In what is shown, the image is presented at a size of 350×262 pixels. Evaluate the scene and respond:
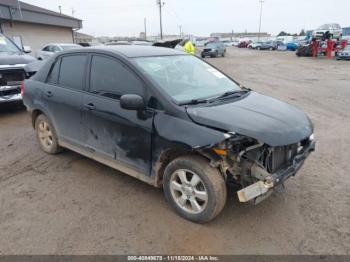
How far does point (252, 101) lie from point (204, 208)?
1430 mm

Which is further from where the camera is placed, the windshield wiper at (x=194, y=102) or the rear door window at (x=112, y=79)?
the rear door window at (x=112, y=79)

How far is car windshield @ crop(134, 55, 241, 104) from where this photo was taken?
355 centimetres

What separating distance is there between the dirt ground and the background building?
14.7 metres

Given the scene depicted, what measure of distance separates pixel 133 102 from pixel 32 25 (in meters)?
23.0

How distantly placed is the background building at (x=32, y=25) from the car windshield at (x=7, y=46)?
26.5ft

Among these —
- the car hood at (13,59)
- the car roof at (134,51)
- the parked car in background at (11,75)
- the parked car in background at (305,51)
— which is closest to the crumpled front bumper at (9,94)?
the parked car in background at (11,75)

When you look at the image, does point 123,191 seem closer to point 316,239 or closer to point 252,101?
point 252,101

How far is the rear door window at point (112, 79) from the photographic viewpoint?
3597mm

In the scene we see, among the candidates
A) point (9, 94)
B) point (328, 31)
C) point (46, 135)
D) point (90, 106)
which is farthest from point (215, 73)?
point (328, 31)

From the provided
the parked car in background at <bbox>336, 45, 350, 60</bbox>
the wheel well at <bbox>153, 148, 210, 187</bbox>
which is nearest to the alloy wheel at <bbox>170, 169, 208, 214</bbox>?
the wheel well at <bbox>153, 148, 210, 187</bbox>

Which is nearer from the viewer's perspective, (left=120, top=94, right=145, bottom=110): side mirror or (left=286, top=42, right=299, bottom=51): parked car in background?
(left=120, top=94, right=145, bottom=110): side mirror

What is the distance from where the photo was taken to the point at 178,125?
3139 mm

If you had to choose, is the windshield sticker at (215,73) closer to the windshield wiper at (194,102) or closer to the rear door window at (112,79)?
the windshield wiper at (194,102)

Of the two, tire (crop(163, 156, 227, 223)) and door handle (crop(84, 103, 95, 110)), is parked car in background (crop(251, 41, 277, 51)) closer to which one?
door handle (crop(84, 103, 95, 110))
